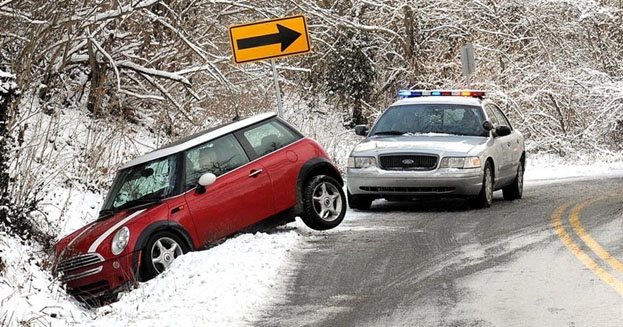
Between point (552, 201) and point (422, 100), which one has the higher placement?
point (422, 100)

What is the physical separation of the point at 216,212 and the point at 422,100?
5999mm

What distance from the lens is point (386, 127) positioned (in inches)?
663

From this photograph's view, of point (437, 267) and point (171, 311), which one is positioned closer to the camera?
point (171, 311)

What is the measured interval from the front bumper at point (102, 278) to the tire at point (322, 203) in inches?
109

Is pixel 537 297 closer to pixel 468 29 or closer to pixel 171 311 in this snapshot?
pixel 171 311

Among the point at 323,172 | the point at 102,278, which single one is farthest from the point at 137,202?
the point at 323,172

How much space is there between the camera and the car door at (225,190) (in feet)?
39.1

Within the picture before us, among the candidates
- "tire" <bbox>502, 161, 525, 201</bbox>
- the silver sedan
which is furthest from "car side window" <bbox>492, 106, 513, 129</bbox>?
"tire" <bbox>502, 161, 525, 201</bbox>

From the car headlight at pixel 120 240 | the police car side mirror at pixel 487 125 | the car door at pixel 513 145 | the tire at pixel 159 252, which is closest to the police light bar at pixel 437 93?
the car door at pixel 513 145

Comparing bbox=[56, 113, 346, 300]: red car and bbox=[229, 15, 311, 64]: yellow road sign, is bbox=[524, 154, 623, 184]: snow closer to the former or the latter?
bbox=[229, 15, 311, 64]: yellow road sign

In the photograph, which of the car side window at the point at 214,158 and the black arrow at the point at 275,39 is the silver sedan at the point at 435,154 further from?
the car side window at the point at 214,158

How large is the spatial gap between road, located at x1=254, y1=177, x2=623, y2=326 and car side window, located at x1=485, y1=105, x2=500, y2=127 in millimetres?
1873

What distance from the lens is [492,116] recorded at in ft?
56.7

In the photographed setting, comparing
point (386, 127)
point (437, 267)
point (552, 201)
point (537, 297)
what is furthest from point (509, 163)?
point (537, 297)
